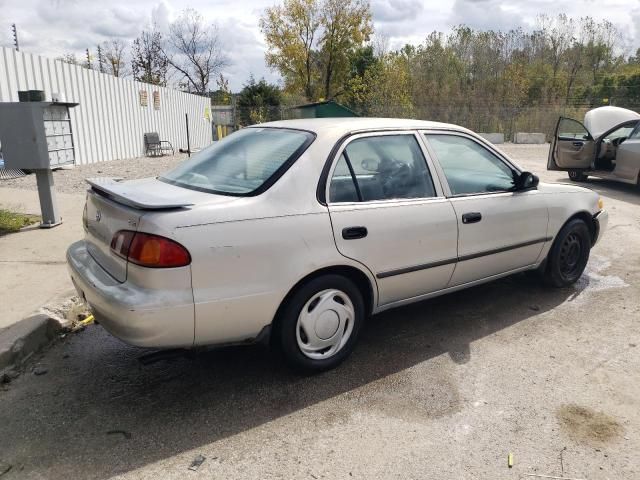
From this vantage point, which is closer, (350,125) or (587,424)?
(587,424)

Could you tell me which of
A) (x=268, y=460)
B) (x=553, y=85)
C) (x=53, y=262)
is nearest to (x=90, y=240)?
(x=268, y=460)

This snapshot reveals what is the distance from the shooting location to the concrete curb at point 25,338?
340 centimetres

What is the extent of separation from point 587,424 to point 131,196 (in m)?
2.86

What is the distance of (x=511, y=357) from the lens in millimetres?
3619

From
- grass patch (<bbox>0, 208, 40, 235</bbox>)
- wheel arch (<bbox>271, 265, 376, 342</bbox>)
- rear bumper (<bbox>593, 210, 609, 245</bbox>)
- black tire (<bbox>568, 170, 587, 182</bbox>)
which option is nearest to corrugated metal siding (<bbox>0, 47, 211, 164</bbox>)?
grass patch (<bbox>0, 208, 40, 235</bbox>)

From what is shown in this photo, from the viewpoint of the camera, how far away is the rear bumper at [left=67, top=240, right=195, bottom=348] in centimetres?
264

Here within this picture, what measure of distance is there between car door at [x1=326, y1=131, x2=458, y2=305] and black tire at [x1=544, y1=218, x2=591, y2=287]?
1.47 metres

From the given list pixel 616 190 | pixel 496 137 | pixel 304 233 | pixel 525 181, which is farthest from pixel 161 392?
pixel 496 137

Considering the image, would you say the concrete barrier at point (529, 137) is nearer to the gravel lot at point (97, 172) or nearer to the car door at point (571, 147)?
the car door at point (571, 147)

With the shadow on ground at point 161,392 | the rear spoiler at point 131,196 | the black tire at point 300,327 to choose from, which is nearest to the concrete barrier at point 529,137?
the shadow on ground at point 161,392

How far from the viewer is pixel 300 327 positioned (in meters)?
3.17

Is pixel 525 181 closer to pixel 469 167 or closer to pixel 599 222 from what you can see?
pixel 469 167

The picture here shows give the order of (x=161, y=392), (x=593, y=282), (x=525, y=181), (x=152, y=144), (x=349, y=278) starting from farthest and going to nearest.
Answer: (x=152, y=144)
(x=593, y=282)
(x=525, y=181)
(x=349, y=278)
(x=161, y=392)

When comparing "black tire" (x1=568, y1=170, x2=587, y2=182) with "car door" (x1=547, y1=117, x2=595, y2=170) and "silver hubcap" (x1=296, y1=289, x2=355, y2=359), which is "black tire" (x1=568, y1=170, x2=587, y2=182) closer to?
"car door" (x1=547, y1=117, x2=595, y2=170)
